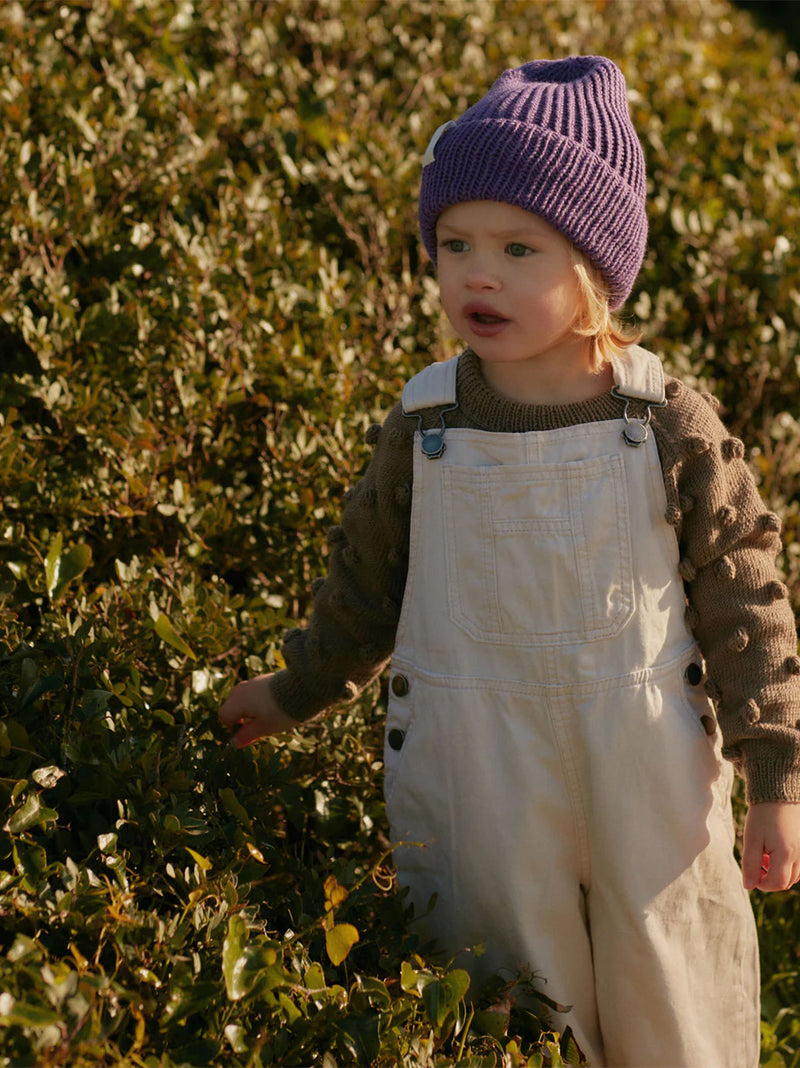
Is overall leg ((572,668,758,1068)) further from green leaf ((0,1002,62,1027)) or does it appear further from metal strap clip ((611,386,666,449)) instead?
green leaf ((0,1002,62,1027))

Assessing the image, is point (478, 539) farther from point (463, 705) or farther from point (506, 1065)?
point (506, 1065)

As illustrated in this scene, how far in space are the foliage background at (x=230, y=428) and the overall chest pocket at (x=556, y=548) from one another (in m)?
0.57

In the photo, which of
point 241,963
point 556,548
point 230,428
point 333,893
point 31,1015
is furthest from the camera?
point 230,428

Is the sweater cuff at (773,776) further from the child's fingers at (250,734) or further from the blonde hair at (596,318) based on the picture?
the child's fingers at (250,734)

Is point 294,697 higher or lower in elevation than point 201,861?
higher

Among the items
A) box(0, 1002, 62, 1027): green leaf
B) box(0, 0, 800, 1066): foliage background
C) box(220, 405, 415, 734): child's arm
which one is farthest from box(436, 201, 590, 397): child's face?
box(0, 1002, 62, 1027): green leaf

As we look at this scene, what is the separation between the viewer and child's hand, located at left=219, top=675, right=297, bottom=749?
2428mm

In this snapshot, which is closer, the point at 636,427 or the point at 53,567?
the point at 636,427

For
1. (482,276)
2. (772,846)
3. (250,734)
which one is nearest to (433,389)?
(482,276)

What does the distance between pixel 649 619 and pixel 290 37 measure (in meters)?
3.08

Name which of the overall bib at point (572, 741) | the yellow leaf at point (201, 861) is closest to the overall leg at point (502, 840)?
the overall bib at point (572, 741)

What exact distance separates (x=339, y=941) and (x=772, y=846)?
80 centimetres

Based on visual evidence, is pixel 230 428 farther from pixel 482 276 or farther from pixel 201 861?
pixel 201 861

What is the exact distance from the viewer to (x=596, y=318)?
7.02 ft
